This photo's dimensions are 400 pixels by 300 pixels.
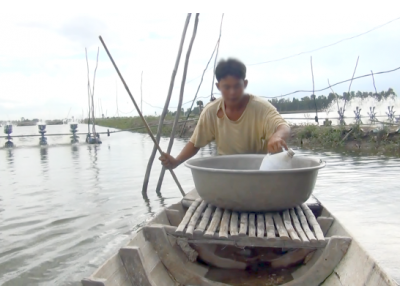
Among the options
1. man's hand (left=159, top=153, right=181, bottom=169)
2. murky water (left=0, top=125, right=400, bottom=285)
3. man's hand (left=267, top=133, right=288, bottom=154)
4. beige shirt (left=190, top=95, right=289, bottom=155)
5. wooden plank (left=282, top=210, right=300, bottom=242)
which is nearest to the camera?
wooden plank (left=282, top=210, right=300, bottom=242)

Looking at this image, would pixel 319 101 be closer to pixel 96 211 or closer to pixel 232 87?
pixel 96 211

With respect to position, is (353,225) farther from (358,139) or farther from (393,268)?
(358,139)

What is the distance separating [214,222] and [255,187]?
10.9 inches

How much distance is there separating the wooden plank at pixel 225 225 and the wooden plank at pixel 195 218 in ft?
0.45

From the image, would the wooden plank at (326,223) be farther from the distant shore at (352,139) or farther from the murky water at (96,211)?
the distant shore at (352,139)

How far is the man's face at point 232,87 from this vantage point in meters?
2.24

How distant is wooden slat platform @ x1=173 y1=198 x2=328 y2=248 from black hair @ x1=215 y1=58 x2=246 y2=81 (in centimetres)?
79

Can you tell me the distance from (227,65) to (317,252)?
1.15m

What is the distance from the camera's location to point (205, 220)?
193cm

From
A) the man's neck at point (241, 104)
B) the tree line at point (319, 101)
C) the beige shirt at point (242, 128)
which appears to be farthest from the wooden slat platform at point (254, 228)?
the tree line at point (319, 101)

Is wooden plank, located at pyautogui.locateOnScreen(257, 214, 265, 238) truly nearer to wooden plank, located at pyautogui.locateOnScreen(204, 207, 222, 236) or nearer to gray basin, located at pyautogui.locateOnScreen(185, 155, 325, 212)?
gray basin, located at pyautogui.locateOnScreen(185, 155, 325, 212)

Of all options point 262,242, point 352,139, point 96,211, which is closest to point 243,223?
point 262,242

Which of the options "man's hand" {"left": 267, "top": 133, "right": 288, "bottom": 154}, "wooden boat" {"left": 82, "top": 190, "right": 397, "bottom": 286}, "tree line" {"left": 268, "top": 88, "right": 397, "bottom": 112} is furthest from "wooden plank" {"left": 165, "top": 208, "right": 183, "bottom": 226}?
"tree line" {"left": 268, "top": 88, "right": 397, "bottom": 112}

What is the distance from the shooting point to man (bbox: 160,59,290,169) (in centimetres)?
222
